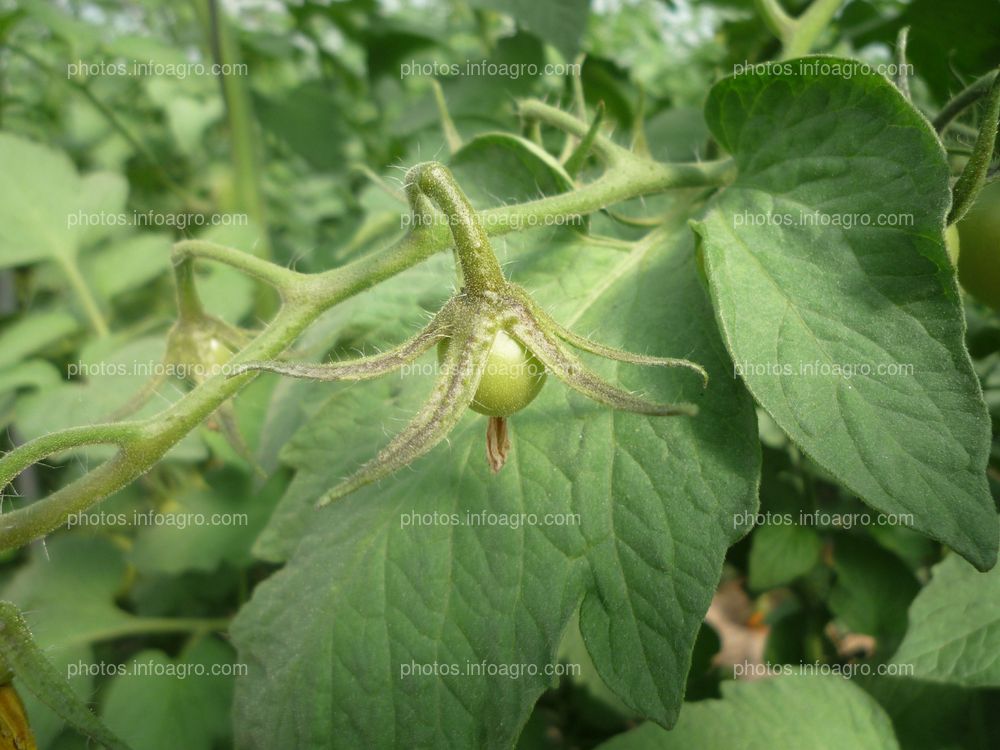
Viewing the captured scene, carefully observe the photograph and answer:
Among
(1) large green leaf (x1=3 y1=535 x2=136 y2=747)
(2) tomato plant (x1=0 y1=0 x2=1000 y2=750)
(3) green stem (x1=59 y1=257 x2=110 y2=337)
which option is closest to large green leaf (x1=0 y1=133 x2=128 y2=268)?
(3) green stem (x1=59 y1=257 x2=110 y2=337)

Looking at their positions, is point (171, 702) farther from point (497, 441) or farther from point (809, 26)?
point (809, 26)

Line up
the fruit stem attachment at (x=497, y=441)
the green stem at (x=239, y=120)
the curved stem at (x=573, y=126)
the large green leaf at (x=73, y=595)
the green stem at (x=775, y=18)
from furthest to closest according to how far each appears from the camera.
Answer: the green stem at (x=239, y=120) → the large green leaf at (x=73, y=595) → the green stem at (x=775, y=18) → the curved stem at (x=573, y=126) → the fruit stem attachment at (x=497, y=441)

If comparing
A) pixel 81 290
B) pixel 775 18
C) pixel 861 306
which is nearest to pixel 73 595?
pixel 81 290

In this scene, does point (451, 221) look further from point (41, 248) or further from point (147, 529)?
point (41, 248)

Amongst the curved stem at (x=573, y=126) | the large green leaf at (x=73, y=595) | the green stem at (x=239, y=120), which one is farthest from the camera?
the green stem at (x=239, y=120)

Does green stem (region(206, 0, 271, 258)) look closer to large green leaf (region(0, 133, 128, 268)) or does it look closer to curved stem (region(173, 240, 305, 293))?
large green leaf (region(0, 133, 128, 268))

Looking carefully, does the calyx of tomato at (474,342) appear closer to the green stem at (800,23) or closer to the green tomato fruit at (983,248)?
the green tomato fruit at (983,248)

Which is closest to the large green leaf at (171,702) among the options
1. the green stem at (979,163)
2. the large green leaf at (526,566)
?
the large green leaf at (526,566)
